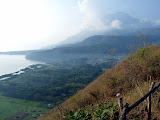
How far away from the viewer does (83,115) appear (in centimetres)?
186

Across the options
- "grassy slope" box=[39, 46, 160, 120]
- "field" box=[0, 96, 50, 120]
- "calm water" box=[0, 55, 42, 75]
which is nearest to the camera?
"grassy slope" box=[39, 46, 160, 120]

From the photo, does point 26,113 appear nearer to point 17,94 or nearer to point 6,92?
point 17,94

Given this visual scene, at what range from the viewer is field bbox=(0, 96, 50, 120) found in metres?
11.1

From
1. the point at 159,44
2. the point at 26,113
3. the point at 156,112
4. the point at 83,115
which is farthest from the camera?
the point at 26,113

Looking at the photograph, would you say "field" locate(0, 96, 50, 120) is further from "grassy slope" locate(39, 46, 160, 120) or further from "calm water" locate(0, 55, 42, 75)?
"calm water" locate(0, 55, 42, 75)

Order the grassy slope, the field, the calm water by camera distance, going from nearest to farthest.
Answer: the grassy slope → the field → the calm water

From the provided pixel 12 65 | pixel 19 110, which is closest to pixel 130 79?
pixel 19 110

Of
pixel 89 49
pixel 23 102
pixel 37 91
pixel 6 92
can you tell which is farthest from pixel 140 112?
pixel 89 49

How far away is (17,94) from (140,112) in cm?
1904

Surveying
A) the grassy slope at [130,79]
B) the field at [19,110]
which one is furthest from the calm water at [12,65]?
the grassy slope at [130,79]

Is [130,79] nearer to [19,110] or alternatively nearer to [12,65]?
[19,110]

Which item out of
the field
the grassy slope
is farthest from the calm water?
the grassy slope

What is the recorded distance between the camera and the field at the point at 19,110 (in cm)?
1109

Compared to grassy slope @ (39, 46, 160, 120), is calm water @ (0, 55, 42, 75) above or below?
below
